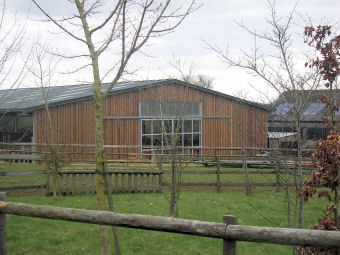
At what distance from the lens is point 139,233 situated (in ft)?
23.0

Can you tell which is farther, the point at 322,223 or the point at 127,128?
the point at 127,128

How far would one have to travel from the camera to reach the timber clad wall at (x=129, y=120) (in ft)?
65.1

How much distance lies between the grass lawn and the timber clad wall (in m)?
9.89

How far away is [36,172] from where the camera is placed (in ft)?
34.3

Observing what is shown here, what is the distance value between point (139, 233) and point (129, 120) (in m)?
14.1

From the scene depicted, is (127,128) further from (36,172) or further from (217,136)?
(36,172)

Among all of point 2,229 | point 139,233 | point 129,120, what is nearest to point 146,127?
point 129,120

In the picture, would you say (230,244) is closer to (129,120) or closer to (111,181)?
(111,181)

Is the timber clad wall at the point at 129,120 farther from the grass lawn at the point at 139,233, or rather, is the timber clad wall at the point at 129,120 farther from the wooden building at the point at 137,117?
the grass lawn at the point at 139,233

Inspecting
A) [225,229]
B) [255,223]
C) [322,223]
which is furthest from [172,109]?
[225,229]

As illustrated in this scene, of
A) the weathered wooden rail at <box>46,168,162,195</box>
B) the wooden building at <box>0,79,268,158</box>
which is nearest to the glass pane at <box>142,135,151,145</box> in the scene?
the wooden building at <box>0,79,268,158</box>

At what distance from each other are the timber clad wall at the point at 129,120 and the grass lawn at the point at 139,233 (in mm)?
9890

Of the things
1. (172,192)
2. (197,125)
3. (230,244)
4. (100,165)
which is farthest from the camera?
(197,125)

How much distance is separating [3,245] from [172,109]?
1423 cm
